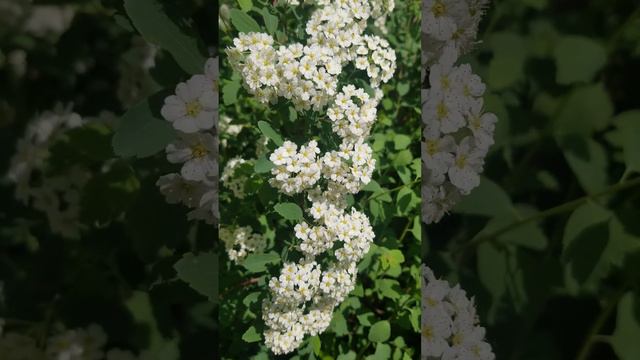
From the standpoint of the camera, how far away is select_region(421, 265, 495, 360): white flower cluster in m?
1.20

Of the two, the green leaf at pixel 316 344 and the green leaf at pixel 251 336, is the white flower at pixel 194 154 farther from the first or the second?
the green leaf at pixel 316 344

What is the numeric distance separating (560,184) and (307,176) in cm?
45

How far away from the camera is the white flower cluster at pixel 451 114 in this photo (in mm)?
1178

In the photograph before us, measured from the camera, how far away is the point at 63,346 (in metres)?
0.83

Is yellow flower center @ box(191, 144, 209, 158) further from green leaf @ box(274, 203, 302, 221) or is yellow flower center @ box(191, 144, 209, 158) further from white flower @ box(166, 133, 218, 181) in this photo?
green leaf @ box(274, 203, 302, 221)

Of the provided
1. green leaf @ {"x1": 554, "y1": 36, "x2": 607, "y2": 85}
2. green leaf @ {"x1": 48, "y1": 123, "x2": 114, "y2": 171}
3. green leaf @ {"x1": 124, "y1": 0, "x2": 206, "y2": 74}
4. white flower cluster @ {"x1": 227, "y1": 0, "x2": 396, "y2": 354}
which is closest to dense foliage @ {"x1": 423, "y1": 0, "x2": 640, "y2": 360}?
green leaf @ {"x1": 554, "y1": 36, "x2": 607, "y2": 85}

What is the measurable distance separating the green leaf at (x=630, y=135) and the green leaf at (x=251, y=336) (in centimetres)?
74

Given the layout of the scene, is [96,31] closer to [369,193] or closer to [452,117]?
[452,117]

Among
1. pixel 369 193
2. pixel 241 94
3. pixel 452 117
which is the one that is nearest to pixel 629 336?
pixel 452 117

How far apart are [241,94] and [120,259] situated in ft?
1.91

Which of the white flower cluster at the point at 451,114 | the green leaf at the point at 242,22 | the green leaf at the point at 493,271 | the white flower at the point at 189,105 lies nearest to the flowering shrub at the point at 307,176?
the green leaf at the point at 242,22

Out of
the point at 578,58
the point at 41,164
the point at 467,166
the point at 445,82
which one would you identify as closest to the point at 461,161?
the point at 467,166

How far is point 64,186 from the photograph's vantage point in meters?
0.82

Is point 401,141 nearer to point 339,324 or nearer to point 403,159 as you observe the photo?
point 403,159
